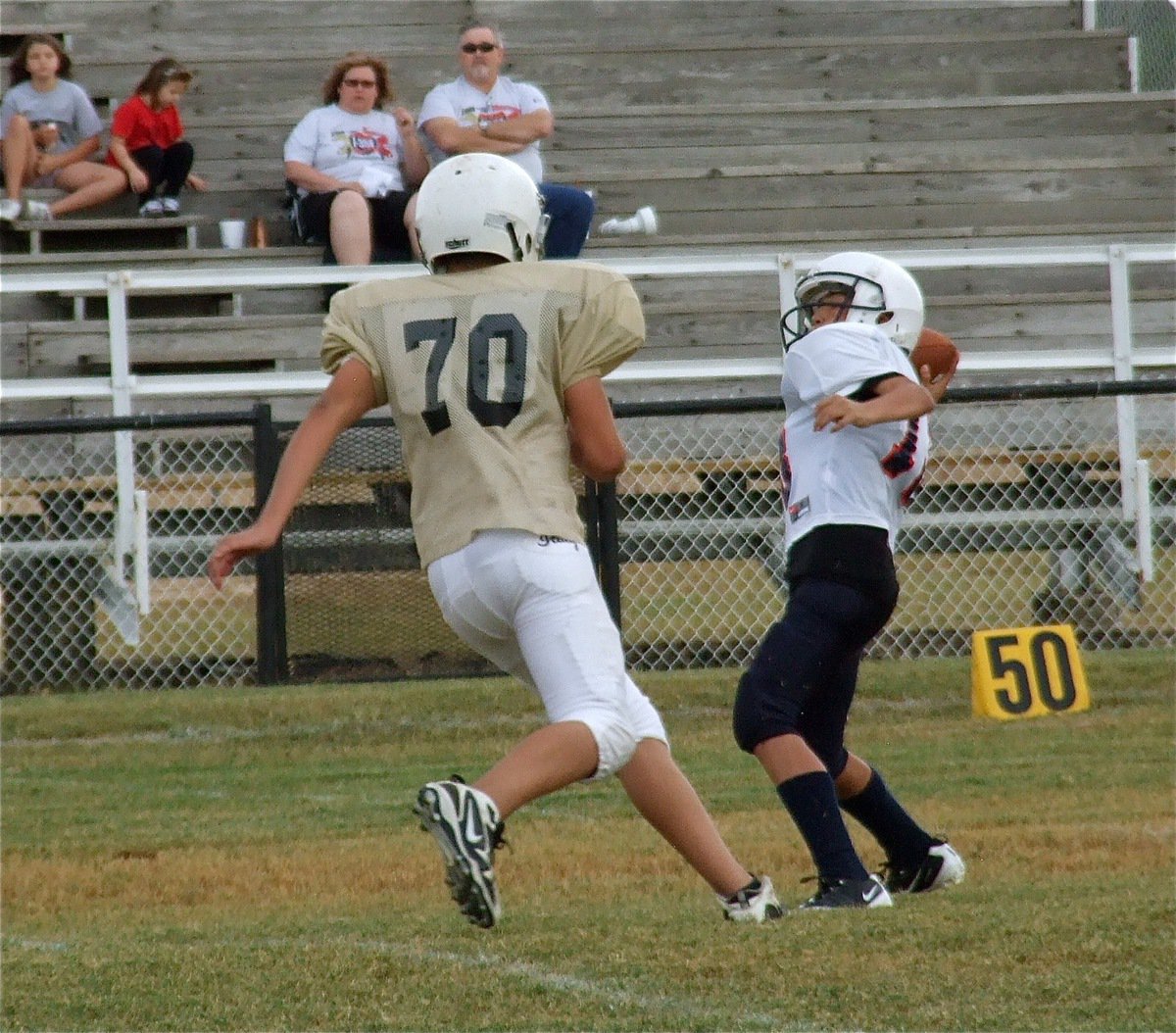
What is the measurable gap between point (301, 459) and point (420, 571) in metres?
5.70

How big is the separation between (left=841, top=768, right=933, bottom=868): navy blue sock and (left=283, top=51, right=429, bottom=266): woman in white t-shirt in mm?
7051

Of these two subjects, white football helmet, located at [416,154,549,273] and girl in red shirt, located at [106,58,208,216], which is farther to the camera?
girl in red shirt, located at [106,58,208,216]

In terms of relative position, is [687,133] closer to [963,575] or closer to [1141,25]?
[1141,25]

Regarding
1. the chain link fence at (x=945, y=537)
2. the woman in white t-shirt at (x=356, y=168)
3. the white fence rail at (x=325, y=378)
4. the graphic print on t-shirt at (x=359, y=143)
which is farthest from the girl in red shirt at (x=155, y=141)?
the chain link fence at (x=945, y=537)

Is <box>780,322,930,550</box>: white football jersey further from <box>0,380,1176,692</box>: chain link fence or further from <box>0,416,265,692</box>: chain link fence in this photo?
<box>0,416,265,692</box>: chain link fence

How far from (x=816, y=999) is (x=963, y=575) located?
6902mm

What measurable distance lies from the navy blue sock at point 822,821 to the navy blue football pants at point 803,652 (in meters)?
0.15

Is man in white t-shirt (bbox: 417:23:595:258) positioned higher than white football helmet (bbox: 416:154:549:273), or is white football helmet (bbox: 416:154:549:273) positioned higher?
man in white t-shirt (bbox: 417:23:595:258)

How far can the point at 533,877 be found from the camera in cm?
688

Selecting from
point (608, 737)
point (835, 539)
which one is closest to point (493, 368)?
point (608, 737)

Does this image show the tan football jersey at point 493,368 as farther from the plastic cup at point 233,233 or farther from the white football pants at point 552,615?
the plastic cup at point 233,233

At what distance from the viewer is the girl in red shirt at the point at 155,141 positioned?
13094mm

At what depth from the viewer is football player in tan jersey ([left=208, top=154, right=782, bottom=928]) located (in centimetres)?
442

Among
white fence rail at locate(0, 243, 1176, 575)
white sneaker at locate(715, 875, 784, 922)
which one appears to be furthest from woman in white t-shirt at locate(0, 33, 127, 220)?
white sneaker at locate(715, 875, 784, 922)
